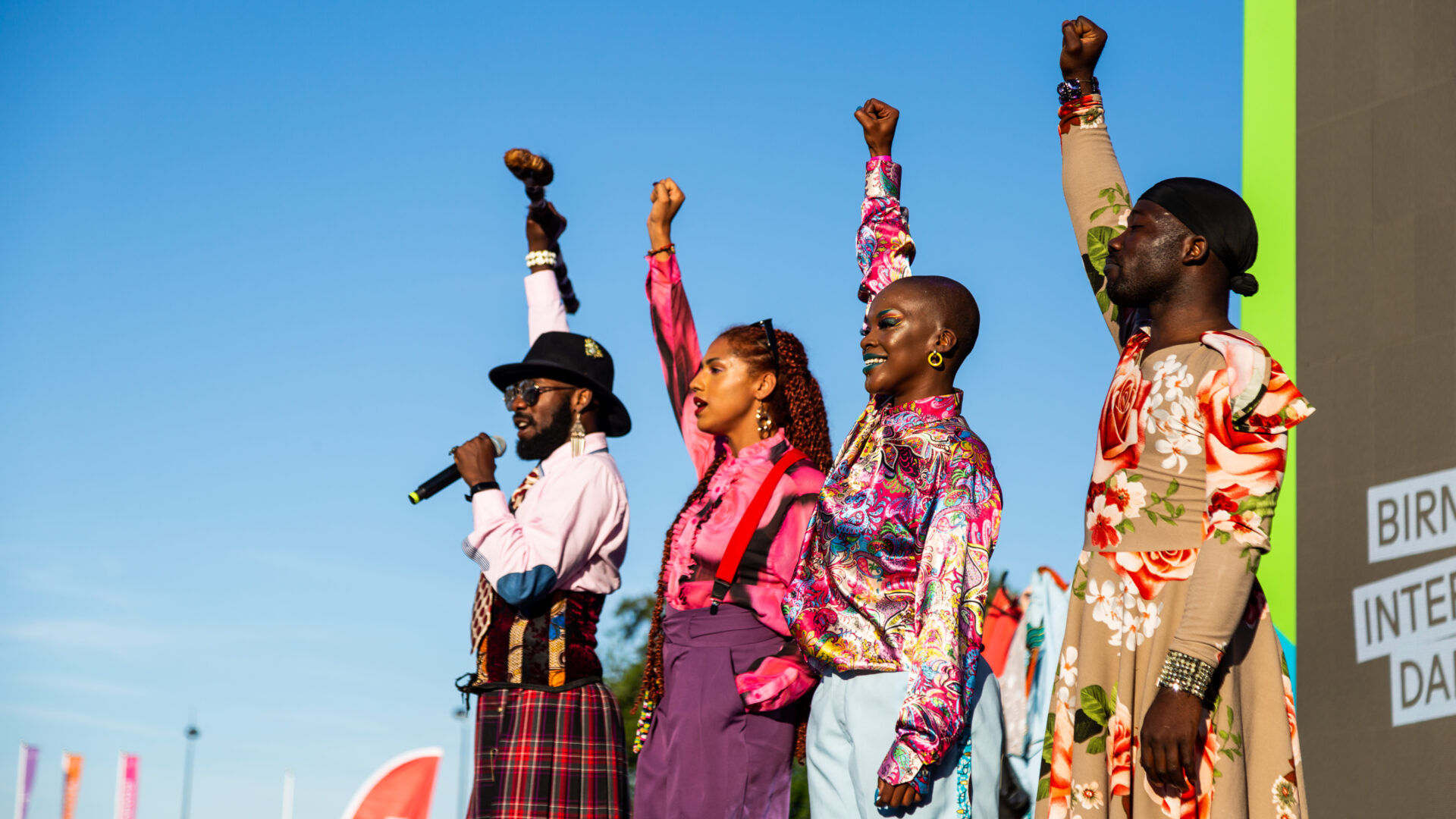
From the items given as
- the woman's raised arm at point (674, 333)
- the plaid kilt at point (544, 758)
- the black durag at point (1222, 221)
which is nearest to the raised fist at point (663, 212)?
the woman's raised arm at point (674, 333)

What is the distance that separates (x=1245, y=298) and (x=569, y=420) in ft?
12.2

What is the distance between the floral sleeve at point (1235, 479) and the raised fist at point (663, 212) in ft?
10.1

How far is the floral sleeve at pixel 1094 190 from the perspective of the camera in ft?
12.8

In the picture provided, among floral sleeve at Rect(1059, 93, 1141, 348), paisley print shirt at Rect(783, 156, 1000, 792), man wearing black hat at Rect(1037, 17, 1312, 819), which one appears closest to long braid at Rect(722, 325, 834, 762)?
paisley print shirt at Rect(783, 156, 1000, 792)

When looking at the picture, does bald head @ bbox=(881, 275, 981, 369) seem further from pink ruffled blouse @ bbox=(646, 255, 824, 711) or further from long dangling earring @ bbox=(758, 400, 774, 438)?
long dangling earring @ bbox=(758, 400, 774, 438)

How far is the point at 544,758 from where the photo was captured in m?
5.40

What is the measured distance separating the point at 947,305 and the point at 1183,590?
1.30 m

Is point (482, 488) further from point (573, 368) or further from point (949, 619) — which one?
point (949, 619)

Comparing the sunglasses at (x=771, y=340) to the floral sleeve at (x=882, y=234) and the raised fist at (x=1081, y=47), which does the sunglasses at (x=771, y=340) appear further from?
the raised fist at (x=1081, y=47)

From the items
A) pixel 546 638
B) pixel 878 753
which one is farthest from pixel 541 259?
pixel 878 753

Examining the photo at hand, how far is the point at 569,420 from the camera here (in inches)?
236

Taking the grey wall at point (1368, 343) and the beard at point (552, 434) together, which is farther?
the grey wall at point (1368, 343)

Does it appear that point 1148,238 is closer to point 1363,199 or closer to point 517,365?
point 517,365

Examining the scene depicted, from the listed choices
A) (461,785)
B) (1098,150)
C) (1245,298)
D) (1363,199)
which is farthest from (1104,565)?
(461,785)
